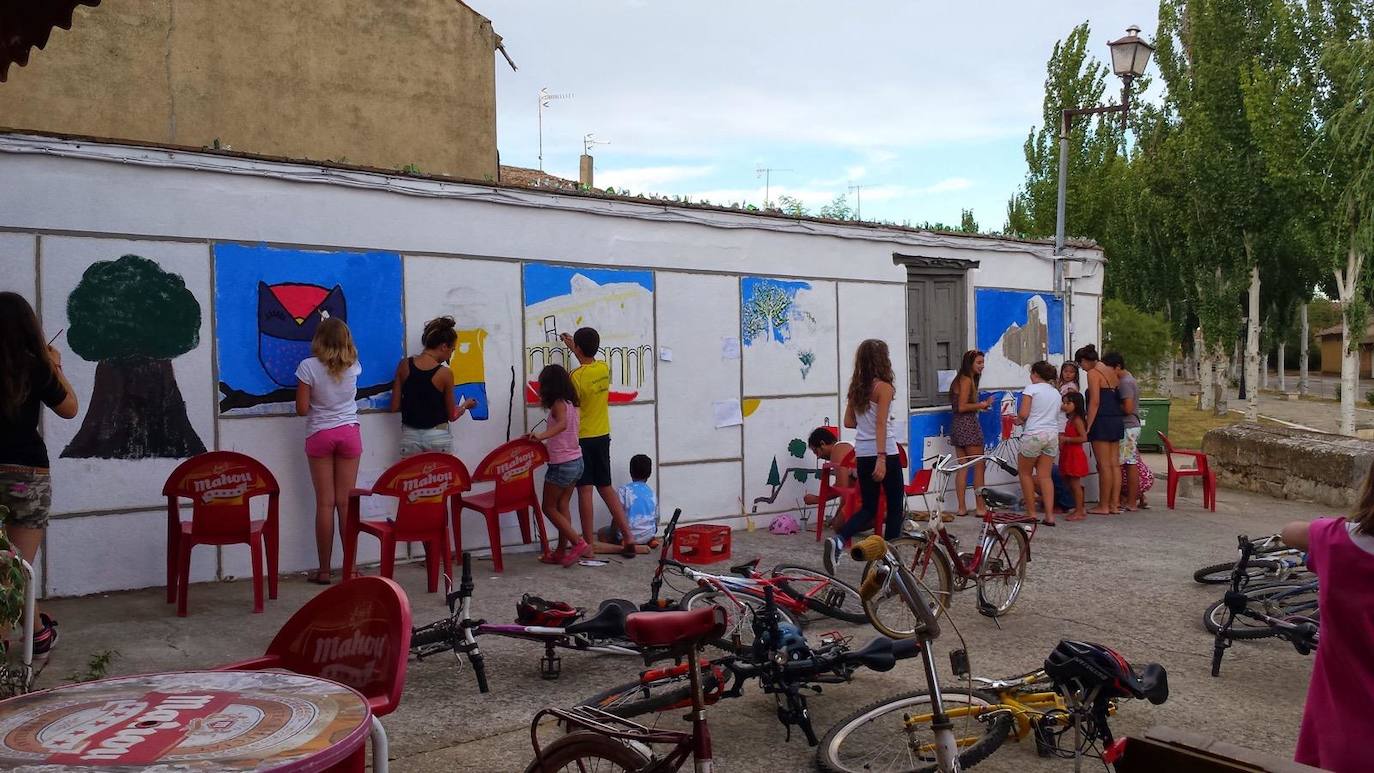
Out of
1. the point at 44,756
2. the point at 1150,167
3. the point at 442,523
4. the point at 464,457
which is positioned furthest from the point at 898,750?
the point at 1150,167

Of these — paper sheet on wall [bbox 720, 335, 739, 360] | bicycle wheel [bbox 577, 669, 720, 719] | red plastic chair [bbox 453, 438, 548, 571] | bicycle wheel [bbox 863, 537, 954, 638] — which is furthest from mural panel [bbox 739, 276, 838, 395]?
bicycle wheel [bbox 577, 669, 720, 719]

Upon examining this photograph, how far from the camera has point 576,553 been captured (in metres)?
8.05

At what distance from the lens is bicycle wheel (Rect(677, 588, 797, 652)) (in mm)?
4950

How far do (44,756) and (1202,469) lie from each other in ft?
40.2

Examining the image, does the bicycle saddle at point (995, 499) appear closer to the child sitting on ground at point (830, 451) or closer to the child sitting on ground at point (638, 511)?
the child sitting on ground at point (830, 451)

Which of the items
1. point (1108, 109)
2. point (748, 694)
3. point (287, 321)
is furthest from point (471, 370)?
point (1108, 109)

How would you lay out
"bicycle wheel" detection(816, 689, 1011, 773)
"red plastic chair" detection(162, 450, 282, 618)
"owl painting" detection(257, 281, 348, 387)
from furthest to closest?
"owl painting" detection(257, 281, 348, 387), "red plastic chair" detection(162, 450, 282, 618), "bicycle wheel" detection(816, 689, 1011, 773)

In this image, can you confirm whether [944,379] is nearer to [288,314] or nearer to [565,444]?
[565,444]

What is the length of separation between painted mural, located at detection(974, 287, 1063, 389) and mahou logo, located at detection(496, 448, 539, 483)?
6423mm

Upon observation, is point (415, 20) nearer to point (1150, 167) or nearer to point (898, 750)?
point (898, 750)

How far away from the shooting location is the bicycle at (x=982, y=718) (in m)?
4.05

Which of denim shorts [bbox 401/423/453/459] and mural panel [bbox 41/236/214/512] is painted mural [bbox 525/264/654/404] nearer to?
denim shorts [bbox 401/423/453/459]

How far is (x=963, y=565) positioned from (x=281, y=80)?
1098cm

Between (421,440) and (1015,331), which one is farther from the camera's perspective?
(1015,331)
